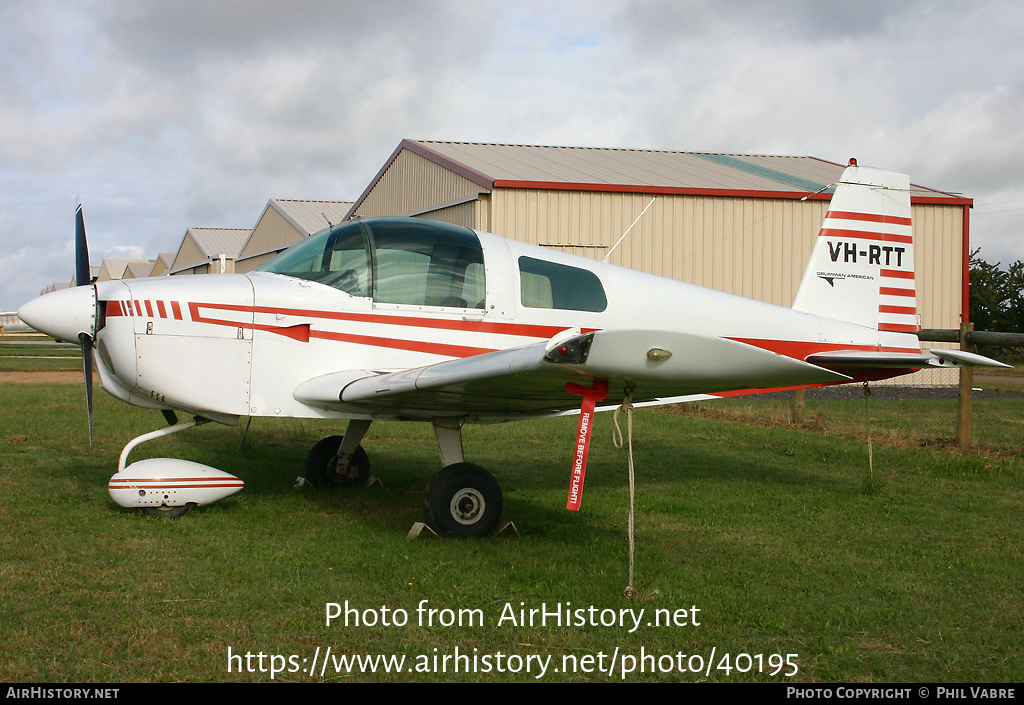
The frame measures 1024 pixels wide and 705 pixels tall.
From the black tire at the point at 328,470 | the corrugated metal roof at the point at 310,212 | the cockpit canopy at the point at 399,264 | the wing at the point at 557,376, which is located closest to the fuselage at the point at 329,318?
the cockpit canopy at the point at 399,264

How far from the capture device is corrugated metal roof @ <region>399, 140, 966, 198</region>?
57.2 ft

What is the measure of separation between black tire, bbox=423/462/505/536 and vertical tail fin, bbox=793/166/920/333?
361cm

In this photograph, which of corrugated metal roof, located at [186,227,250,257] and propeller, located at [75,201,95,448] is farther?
corrugated metal roof, located at [186,227,250,257]

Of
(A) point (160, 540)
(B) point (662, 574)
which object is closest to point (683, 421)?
(B) point (662, 574)

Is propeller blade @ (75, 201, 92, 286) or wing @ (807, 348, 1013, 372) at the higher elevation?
propeller blade @ (75, 201, 92, 286)

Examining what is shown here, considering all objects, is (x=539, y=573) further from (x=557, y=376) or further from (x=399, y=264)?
(x=399, y=264)

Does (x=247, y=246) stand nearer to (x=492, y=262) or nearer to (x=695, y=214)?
(x=695, y=214)

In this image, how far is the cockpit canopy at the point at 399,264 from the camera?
5.84 m

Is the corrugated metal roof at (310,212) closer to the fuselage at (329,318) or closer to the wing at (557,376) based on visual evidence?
the fuselage at (329,318)

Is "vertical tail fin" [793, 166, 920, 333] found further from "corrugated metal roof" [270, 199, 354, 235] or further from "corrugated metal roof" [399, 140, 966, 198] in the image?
Answer: "corrugated metal roof" [270, 199, 354, 235]

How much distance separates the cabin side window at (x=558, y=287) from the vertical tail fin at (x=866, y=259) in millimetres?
2181

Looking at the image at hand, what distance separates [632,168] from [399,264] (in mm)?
14598

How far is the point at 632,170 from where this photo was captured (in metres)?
19.1

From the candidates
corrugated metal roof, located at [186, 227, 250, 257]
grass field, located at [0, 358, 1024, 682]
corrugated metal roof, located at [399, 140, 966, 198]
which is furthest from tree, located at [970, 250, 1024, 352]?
corrugated metal roof, located at [186, 227, 250, 257]
